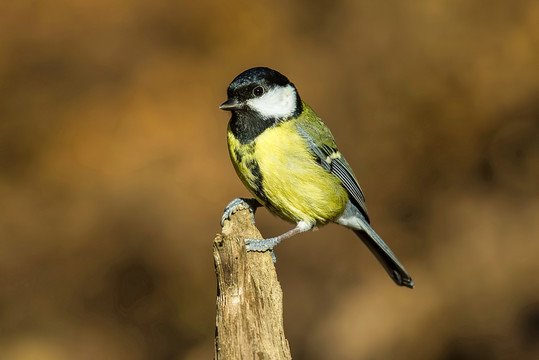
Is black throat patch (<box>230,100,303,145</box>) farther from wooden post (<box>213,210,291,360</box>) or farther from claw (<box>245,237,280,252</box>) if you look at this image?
wooden post (<box>213,210,291,360</box>)

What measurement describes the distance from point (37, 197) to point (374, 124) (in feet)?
12.9

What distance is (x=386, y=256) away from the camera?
4.33 meters

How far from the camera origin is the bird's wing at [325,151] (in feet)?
12.1

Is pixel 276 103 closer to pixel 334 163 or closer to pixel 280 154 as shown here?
pixel 280 154

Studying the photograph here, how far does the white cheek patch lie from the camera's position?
11.4ft

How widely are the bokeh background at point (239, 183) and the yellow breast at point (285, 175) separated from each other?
2.53 m

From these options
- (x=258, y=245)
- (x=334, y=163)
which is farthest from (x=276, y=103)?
(x=258, y=245)

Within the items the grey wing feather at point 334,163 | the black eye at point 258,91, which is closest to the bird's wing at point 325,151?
the grey wing feather at point 334,163

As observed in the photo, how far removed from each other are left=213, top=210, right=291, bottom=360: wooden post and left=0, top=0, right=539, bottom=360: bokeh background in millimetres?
3148

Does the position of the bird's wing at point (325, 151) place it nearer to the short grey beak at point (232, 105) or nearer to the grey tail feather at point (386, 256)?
the grey tail feather at point (386, 256)

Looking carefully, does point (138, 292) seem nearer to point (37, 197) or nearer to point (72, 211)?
point (72, 211)

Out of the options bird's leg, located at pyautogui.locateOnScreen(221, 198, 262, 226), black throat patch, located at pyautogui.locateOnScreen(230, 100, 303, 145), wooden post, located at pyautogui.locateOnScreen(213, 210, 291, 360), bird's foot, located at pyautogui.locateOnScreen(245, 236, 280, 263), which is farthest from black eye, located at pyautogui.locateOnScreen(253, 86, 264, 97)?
wooden post, located at pyautogui.locateOnScreen(213, 210, 291, 360)

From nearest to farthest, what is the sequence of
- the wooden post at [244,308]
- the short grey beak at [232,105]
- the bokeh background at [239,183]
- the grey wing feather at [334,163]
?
the wooden post at [244,308] → the short grey beak at [232,105] → the grey wing feather at [334,163] → the bokeh background at [239,183]

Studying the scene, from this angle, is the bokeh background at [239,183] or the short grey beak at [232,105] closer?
the short grey beak at [232,105]
